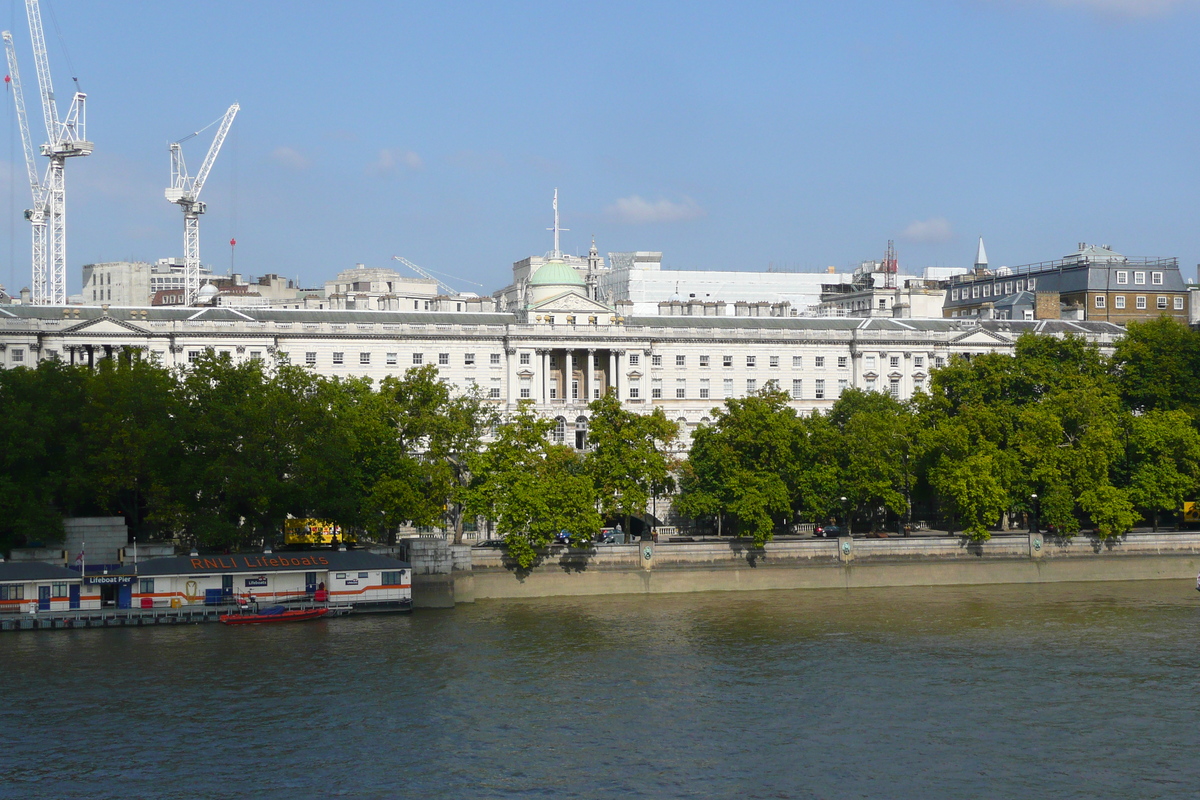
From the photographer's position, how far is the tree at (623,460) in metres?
82.6

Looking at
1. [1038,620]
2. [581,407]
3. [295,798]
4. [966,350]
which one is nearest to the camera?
[295,798]

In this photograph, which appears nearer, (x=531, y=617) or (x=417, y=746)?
(x=417, y=746)

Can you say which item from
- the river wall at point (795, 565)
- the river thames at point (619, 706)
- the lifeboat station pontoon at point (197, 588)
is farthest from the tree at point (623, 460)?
the lifeboat station pontoon at point (197, 588)

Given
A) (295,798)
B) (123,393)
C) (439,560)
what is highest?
(123,393)

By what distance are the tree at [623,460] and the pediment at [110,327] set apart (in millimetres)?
38317

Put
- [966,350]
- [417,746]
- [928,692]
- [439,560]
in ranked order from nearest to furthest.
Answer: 1. [417,746]
2. [928,692]
3. [439,560]
4. [966,350]

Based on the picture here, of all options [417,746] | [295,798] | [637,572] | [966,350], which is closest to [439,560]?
[637,572]

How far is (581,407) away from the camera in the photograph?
113625mm

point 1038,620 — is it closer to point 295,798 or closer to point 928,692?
point 928,692

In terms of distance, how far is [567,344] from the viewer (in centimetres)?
11506

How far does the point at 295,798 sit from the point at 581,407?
72.2 m

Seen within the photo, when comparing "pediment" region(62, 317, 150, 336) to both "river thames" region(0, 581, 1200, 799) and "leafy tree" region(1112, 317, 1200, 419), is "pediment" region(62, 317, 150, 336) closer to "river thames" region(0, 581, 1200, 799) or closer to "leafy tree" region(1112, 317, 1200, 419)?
"river thames" region(0, 581, 1200, 799)

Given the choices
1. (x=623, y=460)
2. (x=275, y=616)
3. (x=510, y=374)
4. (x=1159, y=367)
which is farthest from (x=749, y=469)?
(x=510, y=374)

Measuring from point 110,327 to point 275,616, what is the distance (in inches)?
1720
